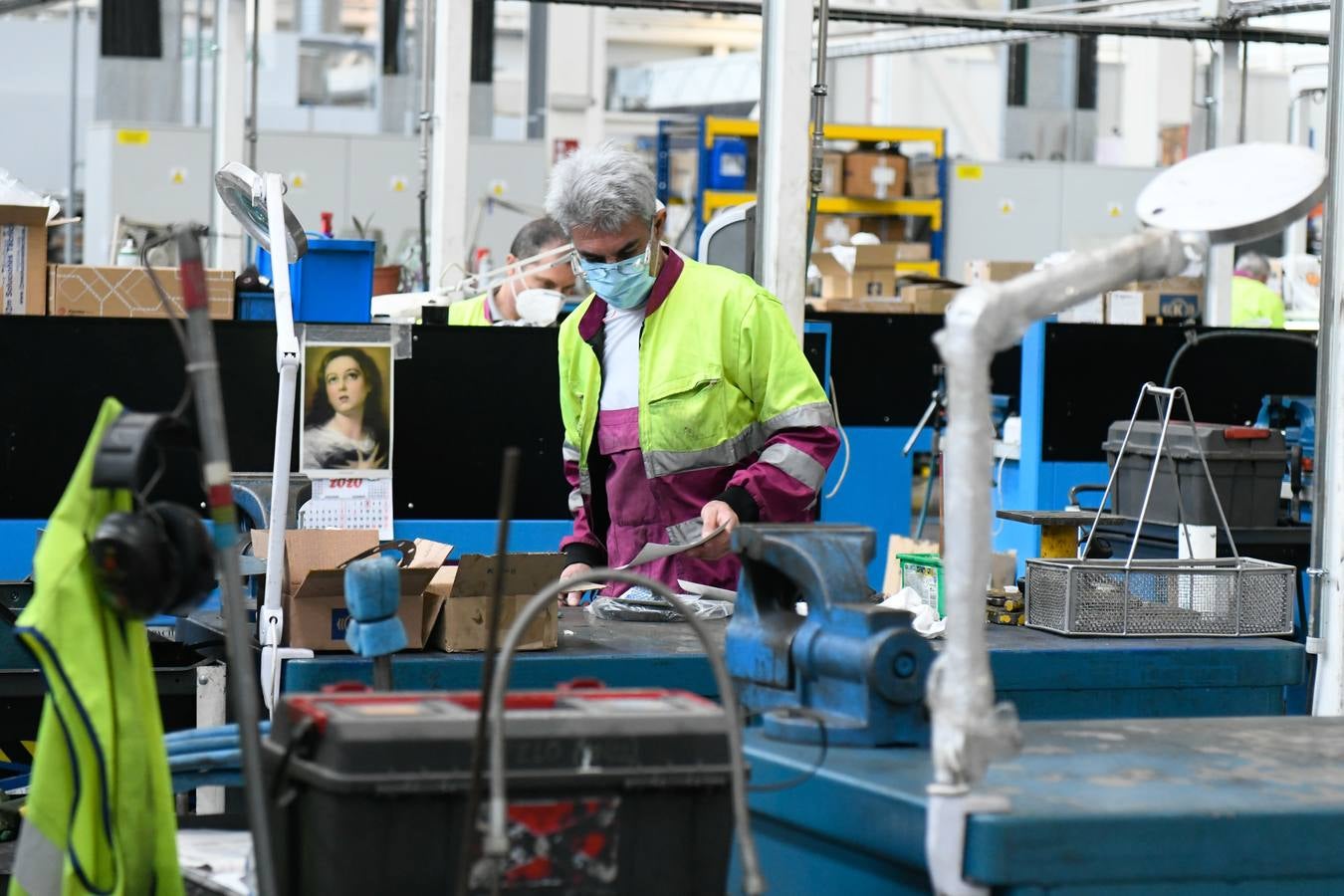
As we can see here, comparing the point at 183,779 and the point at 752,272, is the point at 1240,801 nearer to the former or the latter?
the point at 183,779

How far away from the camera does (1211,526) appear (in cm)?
410

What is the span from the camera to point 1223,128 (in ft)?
25.9

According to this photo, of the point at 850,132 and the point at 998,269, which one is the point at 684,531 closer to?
the point at 998,269

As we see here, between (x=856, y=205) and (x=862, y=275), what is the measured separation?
2708mm

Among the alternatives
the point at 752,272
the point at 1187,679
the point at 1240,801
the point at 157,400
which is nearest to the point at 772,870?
the point at 1240,801

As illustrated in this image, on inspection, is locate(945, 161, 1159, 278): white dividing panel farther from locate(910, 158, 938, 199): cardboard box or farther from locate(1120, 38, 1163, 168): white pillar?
locate(1120, 38, 1163, 168): white pillar

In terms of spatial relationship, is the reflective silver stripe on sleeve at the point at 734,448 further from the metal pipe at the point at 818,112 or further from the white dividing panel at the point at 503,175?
the white dividing panel at the point at 503,175

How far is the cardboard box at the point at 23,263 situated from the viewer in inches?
166

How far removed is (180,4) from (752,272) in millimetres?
9886

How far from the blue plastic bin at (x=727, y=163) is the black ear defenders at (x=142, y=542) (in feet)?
30.9

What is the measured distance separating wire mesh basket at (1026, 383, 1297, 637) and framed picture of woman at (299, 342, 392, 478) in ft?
6.78

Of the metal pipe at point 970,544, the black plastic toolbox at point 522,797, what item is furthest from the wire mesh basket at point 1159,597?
the black plastic toolbox at point 522,797

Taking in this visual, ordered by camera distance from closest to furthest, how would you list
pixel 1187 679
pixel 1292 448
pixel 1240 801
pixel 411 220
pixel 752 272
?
pixel 1240 801
pixel 1187 679
pixel 752 272
pixel 1292 448
pixel 411 220

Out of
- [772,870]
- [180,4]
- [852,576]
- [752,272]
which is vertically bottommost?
[772,870]
